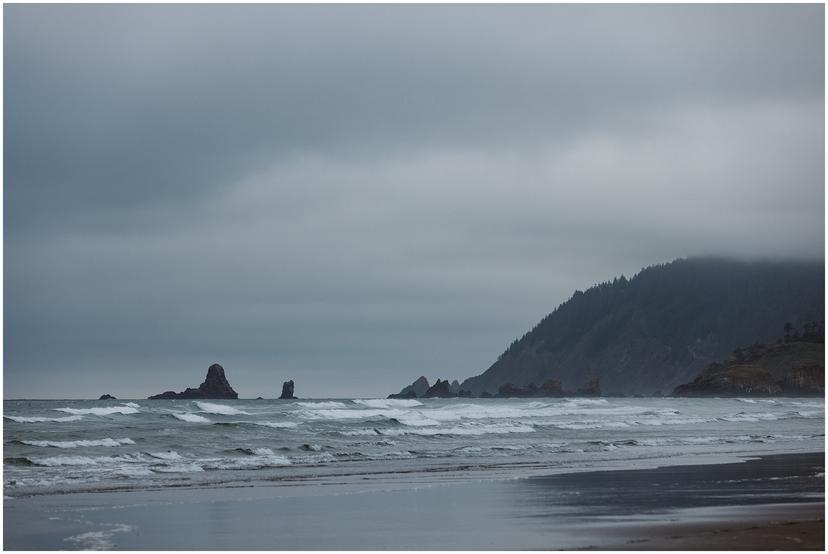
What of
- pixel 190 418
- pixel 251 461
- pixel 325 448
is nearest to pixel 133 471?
pixel 251 461

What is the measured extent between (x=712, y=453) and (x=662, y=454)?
1.61m

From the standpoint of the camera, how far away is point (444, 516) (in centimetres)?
1617

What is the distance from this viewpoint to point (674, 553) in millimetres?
12227

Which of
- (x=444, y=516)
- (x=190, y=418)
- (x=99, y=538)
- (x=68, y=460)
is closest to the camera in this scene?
(x=99, y=538)

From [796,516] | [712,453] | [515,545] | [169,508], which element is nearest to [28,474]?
[169,508]

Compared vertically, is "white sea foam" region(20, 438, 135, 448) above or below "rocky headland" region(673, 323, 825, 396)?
below

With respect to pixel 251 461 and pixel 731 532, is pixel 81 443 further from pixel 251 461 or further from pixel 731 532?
pixel 731 532

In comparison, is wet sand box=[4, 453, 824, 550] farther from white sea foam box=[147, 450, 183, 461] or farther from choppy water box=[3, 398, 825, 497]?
white sea foam box=[147, 450, 183, 461]

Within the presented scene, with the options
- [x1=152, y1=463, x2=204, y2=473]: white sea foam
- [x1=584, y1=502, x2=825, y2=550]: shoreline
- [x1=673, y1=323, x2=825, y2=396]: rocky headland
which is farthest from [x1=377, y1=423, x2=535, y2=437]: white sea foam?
[x1=673, y1=323, x2=825, y2=396]: rocky headland

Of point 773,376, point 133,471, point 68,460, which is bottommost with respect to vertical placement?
point 133,471

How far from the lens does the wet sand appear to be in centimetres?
1359

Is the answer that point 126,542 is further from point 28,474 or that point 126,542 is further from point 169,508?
point 28,474

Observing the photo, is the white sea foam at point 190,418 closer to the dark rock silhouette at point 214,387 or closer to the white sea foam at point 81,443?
the white sea foam at point 81,443

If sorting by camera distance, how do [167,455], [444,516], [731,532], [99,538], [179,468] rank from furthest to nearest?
1. [167,455]
2. [179,468]
3. [444,516]
4. [99,538]
5. [731,532]
